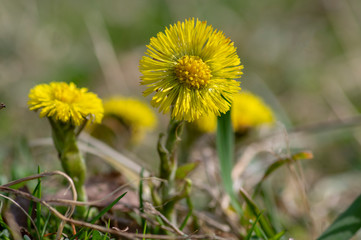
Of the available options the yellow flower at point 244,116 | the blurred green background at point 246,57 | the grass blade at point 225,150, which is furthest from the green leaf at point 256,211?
the blurred green background at point 246,57

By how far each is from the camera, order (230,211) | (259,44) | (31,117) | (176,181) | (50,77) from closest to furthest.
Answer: (176,181) < (230,211) < (31,117) < (50,77) < (259,44)

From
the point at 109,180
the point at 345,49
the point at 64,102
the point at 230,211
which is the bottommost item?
the point at 230,211

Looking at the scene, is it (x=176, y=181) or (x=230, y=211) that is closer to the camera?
(x=176, y=181)

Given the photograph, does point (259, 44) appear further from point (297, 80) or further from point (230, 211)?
point (230, 211)

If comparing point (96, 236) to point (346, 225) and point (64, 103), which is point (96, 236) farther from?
point (346, 225)

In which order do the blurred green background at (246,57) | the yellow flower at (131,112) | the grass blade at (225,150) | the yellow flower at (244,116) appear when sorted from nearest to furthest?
the grass blade at (225,150), the yellow flower at (244,116), the yellow flower at (131,112), the blurred green background at (246,57)

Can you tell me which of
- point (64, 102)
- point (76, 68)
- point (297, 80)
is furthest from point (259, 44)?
point (64, 102)

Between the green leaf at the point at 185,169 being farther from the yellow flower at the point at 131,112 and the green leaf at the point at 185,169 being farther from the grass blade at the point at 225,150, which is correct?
the yellow flower at the point at 131,112
